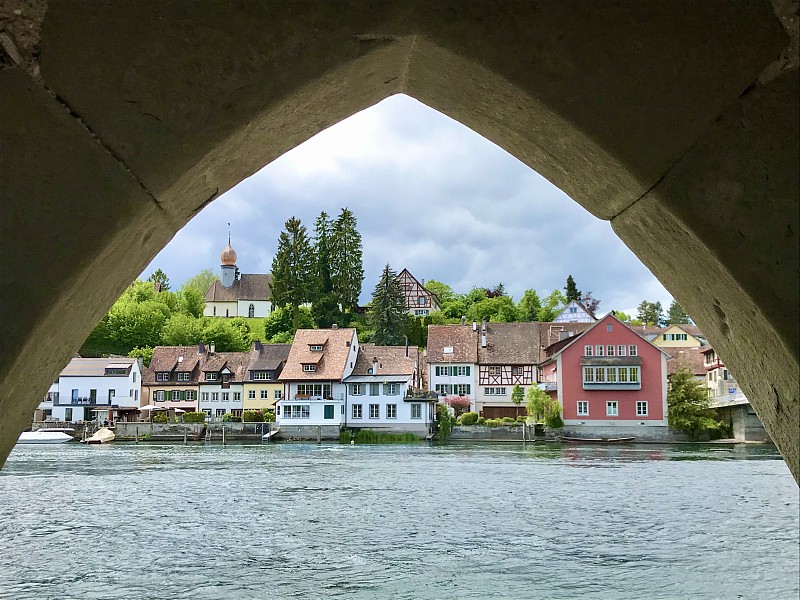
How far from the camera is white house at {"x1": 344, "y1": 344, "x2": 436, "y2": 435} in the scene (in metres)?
49.7

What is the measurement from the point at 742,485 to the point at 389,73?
74.2 feet

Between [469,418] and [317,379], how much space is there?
1041 centimetres

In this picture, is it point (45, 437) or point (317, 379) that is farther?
point (317, 379)

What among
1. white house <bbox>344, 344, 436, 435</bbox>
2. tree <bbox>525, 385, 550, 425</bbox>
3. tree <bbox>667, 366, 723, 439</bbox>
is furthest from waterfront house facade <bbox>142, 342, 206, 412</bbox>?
tree <bbox>667, 366, 723, 439</bbox>

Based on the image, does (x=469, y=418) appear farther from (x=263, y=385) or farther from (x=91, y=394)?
(x=91, y=394)

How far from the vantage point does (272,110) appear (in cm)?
148

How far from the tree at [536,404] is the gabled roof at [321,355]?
12.4 m

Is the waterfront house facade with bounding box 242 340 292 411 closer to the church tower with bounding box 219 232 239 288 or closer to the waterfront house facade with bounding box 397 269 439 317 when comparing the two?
the waterfront house facade with bounding box 397 269 439 317

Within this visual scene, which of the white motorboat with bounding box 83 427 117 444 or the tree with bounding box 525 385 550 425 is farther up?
the tree with bounding box 525 385 550 425

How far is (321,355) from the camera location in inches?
2112

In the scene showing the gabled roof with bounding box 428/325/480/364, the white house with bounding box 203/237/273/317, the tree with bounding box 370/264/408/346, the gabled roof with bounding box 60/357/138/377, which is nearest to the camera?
the gabled roof with bounding box 428/325/480/364

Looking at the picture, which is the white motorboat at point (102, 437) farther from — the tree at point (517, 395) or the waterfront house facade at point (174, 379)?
the tree at point (517, 395)

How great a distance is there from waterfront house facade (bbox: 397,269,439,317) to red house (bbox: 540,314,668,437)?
136ft

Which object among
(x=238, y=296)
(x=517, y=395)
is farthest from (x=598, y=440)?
(x=238, y=296)
